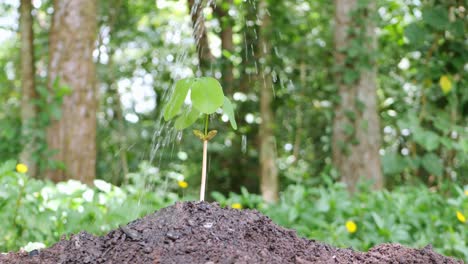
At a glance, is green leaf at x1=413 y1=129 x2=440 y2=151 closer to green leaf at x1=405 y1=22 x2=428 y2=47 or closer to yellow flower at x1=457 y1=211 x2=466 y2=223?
green leaf at x1=405 y1=22 x2=428 y2=47

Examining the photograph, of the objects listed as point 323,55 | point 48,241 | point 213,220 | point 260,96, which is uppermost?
point 323,55

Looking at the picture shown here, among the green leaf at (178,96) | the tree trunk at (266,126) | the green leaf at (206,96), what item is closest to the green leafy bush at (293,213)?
the green leaf at (178,96)

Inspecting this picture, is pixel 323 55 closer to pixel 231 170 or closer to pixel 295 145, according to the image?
pixel 295 145

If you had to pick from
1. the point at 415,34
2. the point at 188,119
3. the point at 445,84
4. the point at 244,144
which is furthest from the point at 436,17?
the point at 188,119

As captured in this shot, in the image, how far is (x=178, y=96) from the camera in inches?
77.6

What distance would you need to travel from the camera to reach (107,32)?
7.12 m

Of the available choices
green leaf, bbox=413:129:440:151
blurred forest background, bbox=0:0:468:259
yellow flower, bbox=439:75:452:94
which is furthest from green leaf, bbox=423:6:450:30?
green leaf, bbox=413:129:440:151

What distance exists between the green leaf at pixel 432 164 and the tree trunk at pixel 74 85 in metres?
2.56

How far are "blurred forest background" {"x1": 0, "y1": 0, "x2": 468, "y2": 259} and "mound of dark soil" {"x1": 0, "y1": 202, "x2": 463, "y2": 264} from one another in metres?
0.76

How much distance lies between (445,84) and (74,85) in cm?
282

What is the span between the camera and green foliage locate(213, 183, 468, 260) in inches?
131

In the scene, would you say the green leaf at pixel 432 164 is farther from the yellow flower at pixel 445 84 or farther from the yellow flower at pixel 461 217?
the yellow flower at pixel 461 217

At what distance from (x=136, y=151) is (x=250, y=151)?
52.0 inches

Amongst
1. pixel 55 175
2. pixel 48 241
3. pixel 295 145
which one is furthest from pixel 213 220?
pixel 295 145
